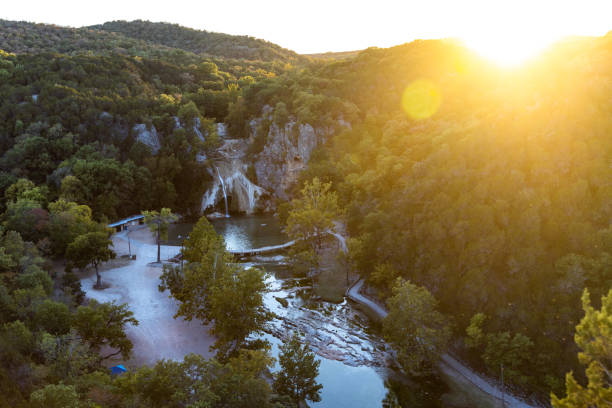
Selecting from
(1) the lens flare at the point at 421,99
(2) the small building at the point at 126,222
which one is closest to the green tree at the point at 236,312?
(2) the small building at the point at 126,222

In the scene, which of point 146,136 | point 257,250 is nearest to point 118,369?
point 257,250

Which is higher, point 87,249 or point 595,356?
point 595,356

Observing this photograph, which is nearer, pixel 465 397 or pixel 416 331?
pixel 465 397

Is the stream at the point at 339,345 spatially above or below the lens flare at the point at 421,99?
below

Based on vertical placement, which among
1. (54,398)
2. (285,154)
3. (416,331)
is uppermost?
(285,154)

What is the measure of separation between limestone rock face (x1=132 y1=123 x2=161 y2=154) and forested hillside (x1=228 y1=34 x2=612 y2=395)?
141 ft

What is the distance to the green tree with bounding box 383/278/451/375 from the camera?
2583 centimetres

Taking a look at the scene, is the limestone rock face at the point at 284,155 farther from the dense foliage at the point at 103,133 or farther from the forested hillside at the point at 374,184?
the dense foliage at the point at 103,133

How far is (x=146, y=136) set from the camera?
75375 mm

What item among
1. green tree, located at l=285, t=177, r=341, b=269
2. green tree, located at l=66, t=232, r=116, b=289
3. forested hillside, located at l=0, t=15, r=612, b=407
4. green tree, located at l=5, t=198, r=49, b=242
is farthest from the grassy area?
green tree, located at l=5, t=198, r=49, b=242

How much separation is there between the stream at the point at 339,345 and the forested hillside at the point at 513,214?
416cm

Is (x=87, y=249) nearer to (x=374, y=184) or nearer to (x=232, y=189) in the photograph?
(x=374, y=184)

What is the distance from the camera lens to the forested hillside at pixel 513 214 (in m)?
24.9

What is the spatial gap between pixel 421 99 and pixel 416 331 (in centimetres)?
4994
